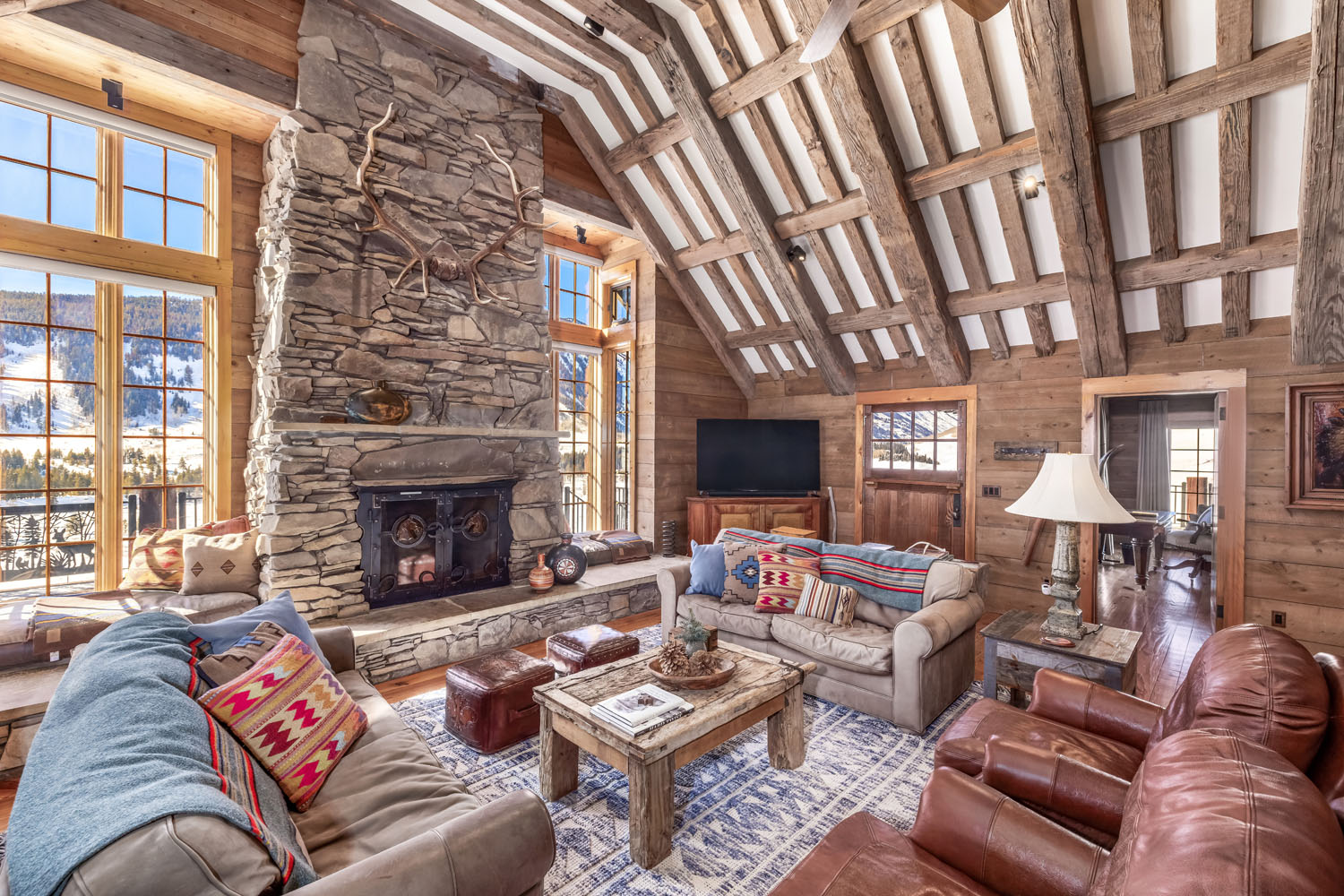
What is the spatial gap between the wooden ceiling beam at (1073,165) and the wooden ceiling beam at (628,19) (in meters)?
2.15

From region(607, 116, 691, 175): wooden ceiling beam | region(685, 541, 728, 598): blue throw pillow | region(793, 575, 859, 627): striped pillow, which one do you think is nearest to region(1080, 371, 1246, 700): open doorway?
region(793, 575, 859, 627): striped pillow

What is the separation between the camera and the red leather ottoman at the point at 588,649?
3.07 metres

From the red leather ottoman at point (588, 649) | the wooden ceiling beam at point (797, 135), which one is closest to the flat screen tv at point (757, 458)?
the wooden ceiling beam at point (797, 135)

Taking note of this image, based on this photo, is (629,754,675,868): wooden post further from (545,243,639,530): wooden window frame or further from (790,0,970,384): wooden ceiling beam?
(545,243,639,530): wooden window frame

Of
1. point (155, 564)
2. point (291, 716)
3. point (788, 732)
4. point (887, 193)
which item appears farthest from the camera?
point (887, 193)

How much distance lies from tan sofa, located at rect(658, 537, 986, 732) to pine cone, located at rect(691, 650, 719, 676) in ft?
3.15

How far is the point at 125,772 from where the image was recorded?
1.03 meters

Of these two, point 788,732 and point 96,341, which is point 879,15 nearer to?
point 788,732

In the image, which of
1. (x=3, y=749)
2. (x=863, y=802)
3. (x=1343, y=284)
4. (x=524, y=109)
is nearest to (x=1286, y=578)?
(x=1343, y=284)

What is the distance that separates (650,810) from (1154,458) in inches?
359


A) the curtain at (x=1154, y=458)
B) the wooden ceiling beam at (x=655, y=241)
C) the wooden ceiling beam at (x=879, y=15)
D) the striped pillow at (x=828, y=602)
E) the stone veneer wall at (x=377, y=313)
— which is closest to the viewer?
the wooden ceiling beam at (x=879, y=15)

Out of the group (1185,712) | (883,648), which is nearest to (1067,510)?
(883,648)

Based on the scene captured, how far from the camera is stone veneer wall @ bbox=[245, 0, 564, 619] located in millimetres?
3674

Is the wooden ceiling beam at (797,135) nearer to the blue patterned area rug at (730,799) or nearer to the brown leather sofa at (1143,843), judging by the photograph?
the blue patterned area rug at (730,799)
